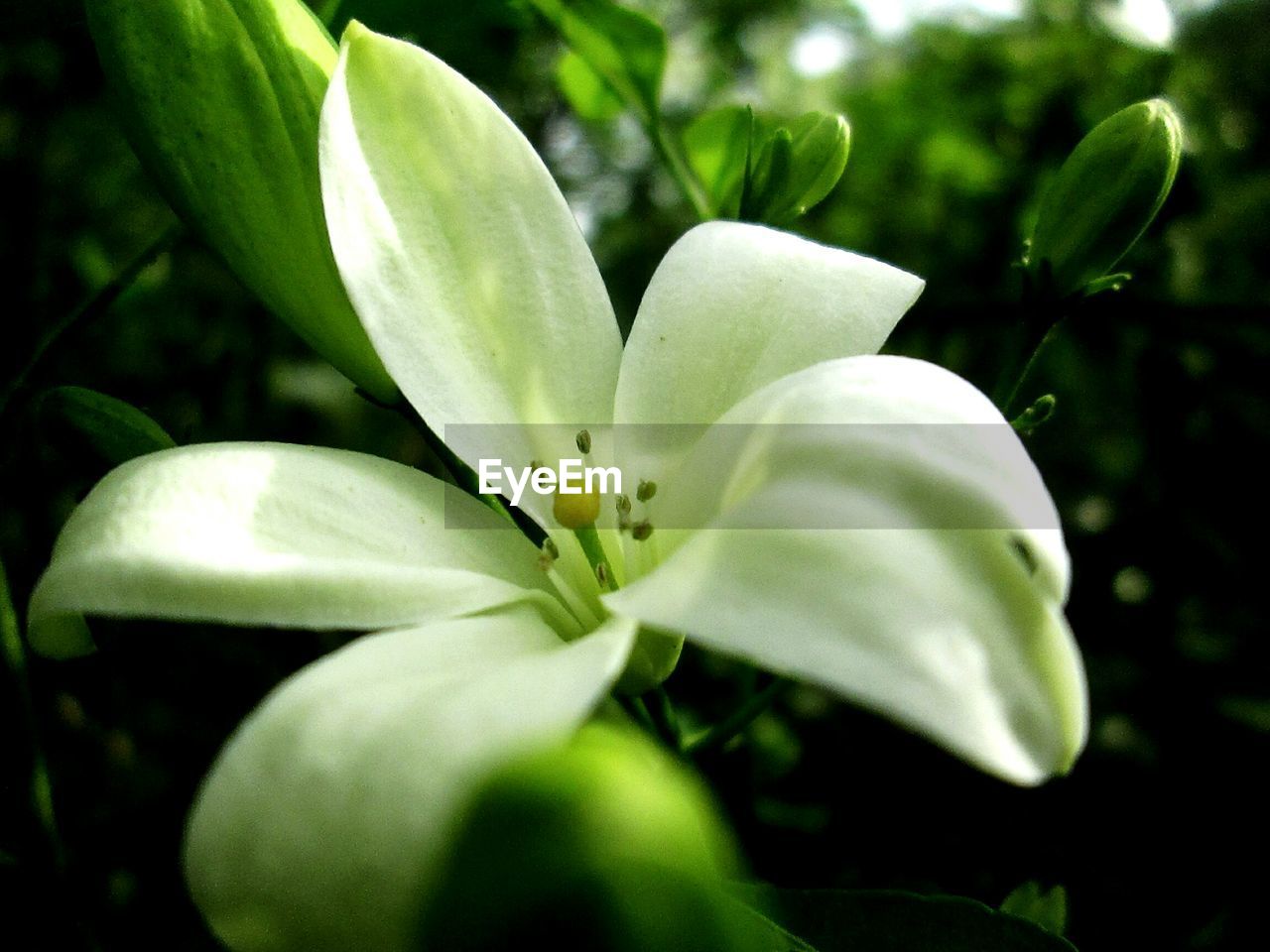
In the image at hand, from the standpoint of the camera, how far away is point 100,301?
63 centimetres

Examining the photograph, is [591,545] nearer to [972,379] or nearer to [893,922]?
[893,922]

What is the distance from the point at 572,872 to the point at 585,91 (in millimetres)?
868

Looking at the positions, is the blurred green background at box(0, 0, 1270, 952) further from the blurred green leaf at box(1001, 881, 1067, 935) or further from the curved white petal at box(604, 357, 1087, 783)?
the curved white petal at box(604, 357, 1087, 783)

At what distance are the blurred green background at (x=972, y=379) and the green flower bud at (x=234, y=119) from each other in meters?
0.14

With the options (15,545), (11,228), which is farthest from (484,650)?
(11,228)

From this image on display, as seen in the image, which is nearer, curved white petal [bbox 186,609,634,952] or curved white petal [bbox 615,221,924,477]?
curved white petal [bbox 186,609,634,952]

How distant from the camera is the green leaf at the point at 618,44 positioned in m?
0.84

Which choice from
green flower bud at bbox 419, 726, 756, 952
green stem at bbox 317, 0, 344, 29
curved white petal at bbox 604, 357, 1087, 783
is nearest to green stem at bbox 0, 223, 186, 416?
green stem at bbox 317, 0, 344, 29

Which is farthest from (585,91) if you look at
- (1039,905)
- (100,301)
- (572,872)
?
(572,872)

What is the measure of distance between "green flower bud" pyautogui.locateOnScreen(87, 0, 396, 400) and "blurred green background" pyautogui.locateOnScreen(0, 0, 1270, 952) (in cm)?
14

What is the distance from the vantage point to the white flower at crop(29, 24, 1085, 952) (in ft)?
1.05

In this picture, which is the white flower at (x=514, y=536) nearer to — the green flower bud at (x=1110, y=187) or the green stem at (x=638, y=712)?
the green stem at (x=638, y=712)

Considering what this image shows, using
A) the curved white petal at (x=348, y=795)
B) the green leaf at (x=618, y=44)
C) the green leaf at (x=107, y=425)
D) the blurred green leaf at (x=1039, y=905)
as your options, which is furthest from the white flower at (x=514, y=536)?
the green leaf at (x=618, y=44)

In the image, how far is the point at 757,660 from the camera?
329 mm
